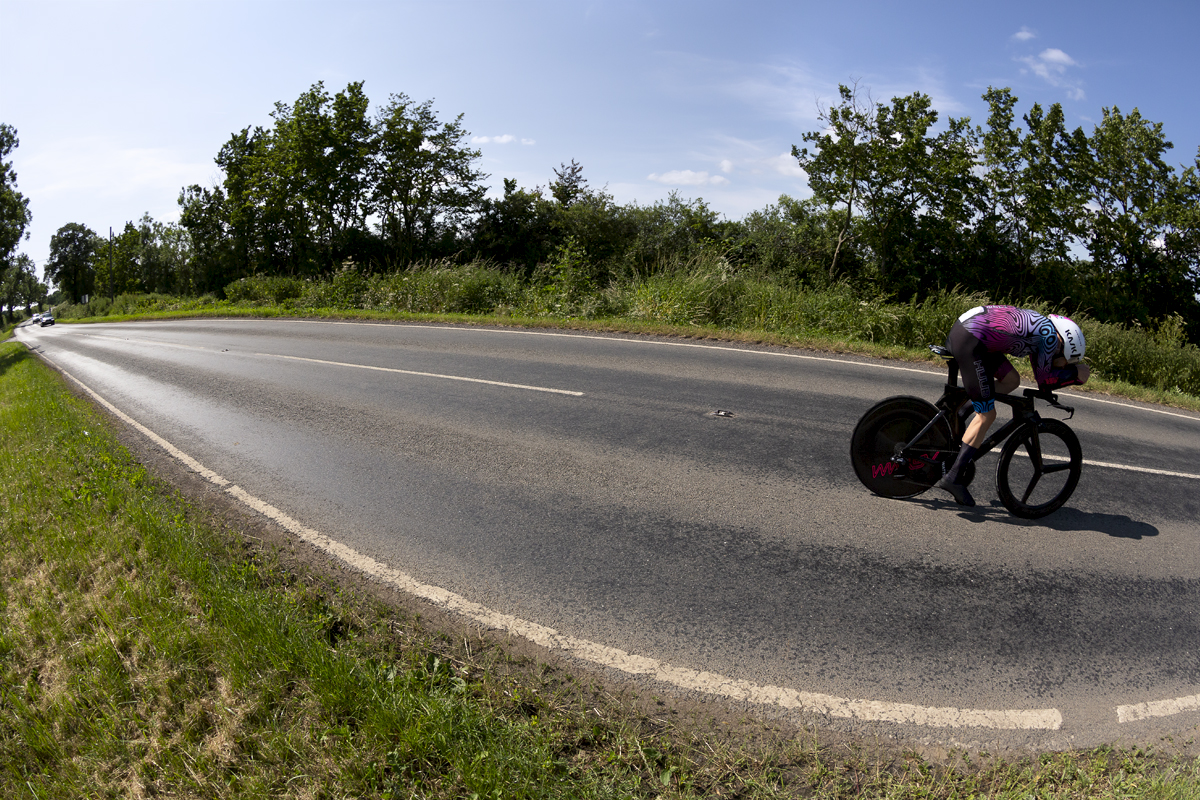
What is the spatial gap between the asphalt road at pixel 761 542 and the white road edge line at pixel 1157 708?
0.01 metres

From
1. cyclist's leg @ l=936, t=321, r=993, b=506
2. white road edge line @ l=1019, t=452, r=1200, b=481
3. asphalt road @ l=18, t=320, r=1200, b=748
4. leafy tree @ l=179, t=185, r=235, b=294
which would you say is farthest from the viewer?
leafy tree @ l=179, t=185, r=235, b=294

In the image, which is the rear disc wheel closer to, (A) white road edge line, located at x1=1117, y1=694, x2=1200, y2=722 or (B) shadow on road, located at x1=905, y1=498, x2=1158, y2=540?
(B) shadow on road, located at x1=905, y1=498, x2=1158, y2=540

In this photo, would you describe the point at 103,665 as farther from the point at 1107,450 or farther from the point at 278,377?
the point at 1107,450

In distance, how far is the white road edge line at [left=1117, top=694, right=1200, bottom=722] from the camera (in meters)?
3.02

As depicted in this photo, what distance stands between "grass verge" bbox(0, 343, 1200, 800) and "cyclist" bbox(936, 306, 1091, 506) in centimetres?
231

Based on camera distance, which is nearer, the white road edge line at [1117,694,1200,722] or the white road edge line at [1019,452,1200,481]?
the white road edge line at [1117,694,1200,722]

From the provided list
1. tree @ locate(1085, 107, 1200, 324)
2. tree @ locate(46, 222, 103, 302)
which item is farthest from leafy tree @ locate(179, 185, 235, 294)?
tree @ locate(46, 222, 103, 302)

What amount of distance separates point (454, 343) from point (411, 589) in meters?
9.50

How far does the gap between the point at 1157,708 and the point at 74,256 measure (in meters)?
138

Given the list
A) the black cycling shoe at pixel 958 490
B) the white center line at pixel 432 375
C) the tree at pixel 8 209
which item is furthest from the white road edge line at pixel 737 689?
the tree at pixel 8 209

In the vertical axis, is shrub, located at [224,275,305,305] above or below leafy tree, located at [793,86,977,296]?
below

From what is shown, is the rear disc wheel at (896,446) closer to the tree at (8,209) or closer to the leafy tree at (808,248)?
the leafy tree at (808,248)

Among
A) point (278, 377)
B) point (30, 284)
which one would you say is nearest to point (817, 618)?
point (278, 377)

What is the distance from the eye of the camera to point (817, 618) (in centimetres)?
357
